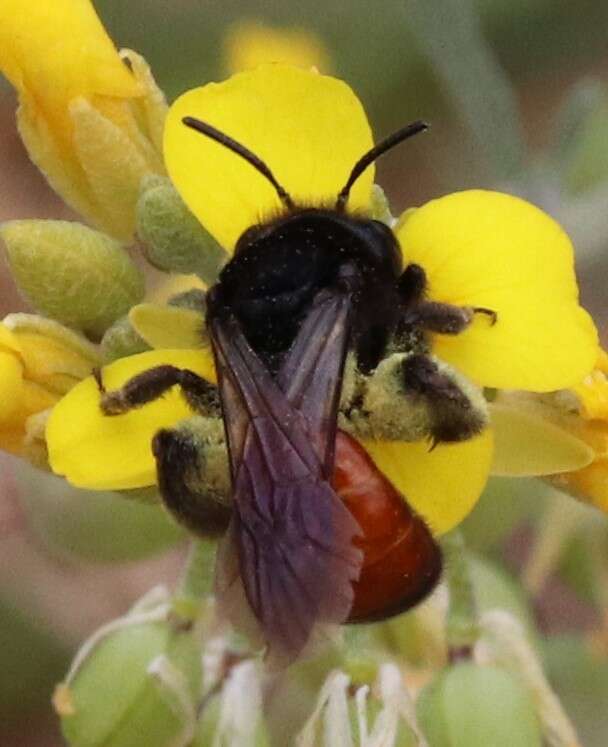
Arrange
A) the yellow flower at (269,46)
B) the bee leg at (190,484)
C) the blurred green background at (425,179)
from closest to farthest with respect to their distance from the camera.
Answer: the bee leg at (190,484), the blurred green background at (425,179), the yellow flower at (269,46)

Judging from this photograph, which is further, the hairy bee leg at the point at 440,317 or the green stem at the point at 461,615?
the green stem at the point at 461,615

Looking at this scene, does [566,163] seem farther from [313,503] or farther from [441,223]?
[313,503]

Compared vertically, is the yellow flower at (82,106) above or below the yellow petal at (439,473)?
above

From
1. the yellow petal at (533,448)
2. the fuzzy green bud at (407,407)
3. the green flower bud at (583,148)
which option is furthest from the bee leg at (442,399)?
the green flower bud at (583,148)

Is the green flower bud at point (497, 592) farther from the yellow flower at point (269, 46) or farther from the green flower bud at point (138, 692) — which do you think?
the yellow flower at point (269, 46)

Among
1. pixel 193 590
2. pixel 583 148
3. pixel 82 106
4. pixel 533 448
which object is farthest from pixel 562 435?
pixel 583 148
